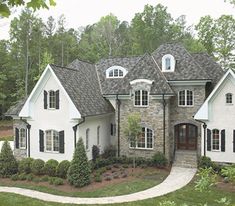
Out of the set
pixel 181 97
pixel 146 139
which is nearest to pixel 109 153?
pixel 146 139

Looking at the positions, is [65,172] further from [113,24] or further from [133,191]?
[113,24]

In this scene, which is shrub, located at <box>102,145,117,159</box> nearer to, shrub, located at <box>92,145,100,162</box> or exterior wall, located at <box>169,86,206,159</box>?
shrub, located at <box>92,145,100,162</box>

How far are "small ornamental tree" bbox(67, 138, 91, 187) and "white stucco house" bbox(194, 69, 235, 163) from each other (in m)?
8.60

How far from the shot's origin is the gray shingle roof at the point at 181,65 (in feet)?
75.9

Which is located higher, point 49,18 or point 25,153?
point 49,18

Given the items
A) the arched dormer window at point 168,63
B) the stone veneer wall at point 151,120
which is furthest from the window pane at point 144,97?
the arched dormer window at point 168,63

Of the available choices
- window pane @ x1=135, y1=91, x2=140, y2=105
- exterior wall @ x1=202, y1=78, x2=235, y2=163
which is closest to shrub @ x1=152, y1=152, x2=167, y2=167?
exterior wall @ x1=202, y1=78, x2=235, y2=163

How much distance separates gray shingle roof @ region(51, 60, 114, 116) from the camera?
2132cm

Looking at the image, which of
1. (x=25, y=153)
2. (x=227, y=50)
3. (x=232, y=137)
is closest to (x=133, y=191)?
(x=232, y=137)

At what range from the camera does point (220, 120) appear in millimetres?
21203

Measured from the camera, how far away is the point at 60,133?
2114 centimetres

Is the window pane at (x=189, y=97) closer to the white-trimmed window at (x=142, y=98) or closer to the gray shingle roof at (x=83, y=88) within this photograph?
the white-trimmed window at (x=142, y=98)

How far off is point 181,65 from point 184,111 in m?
3.81

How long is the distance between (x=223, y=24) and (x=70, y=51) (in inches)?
1033
